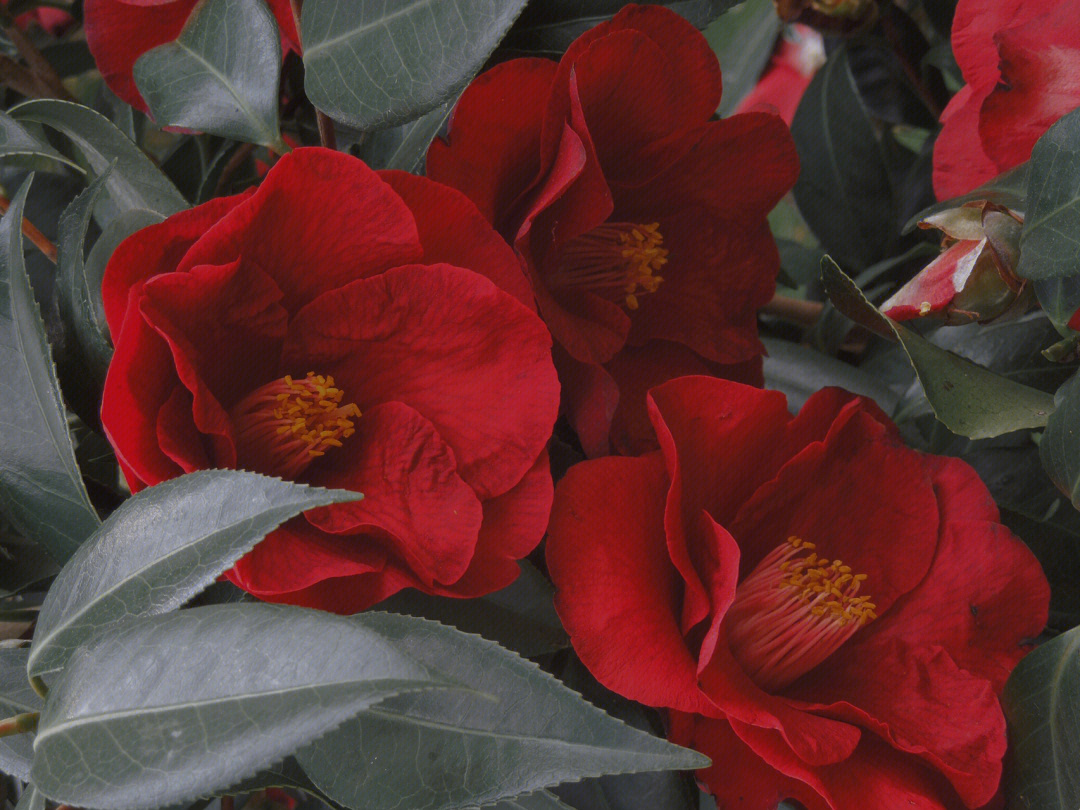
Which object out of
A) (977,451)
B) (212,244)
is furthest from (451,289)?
(977,451)

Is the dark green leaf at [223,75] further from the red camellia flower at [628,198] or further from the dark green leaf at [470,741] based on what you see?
the dark green leaf at [470,741]

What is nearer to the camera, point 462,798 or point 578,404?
point 462,798

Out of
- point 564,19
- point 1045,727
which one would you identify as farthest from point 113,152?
point 1045,727

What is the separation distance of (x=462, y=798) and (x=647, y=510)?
16cm

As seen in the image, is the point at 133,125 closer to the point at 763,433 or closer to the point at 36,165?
the point at 36,165

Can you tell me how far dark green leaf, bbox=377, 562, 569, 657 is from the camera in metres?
0.51

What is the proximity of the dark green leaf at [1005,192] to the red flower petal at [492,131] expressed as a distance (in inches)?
9.3

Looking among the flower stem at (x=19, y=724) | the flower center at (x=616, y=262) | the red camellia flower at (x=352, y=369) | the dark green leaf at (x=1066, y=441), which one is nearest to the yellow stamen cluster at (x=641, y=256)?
the flower center at (x=616, y=262)

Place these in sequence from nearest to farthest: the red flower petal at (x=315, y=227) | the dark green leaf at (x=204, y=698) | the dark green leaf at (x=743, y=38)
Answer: the dark green leaf at (x=204, y=698), the red flower petal at (x=315, y=227), the dark green leaf at (x=743, y=38)

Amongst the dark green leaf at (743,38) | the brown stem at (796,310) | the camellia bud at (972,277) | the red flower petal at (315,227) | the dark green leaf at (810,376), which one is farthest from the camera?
the dark green leaf at (743,38)

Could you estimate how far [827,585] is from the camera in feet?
1.80

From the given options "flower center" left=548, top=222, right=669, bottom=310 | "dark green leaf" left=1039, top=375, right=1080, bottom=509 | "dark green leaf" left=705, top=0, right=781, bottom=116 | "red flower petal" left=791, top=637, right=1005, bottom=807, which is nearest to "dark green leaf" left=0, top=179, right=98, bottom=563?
"flower center" left=548, top=222, right=669, bottom=310

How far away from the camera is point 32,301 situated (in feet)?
1.51

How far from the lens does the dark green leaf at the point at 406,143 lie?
0.56 metres
